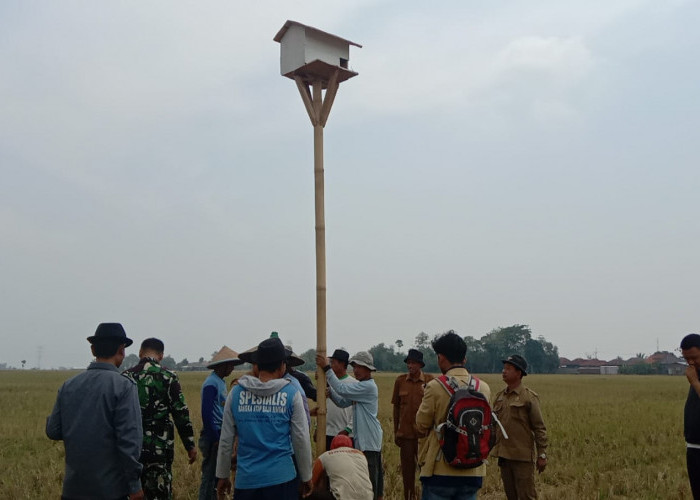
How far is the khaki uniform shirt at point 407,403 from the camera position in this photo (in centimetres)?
736

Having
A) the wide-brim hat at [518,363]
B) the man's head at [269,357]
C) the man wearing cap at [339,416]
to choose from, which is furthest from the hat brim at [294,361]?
the man's head at [269,357]

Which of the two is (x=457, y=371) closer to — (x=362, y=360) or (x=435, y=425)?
(x=435, y=425)

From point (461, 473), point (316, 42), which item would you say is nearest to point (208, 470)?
point (461, 473)

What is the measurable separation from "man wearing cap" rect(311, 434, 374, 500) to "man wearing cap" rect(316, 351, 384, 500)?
39.3 inches

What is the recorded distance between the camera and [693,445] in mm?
5562

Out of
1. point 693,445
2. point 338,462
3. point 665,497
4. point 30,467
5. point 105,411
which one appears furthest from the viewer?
point 30,467

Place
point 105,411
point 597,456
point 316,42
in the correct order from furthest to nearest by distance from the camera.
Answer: point 597,456
point 316,42
point 105,411

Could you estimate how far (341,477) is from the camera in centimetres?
464

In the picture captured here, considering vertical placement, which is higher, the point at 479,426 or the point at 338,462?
the point at 479,426

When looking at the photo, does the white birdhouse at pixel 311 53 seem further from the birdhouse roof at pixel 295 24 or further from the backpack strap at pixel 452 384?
the backpack strap at pixel 452 384

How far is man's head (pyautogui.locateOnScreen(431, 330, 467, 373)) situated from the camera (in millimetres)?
4629

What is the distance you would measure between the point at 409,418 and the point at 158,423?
10.0 ft

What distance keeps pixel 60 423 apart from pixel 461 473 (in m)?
2.81

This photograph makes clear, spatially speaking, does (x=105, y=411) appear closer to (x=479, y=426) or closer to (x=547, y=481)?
(x=479, y=426)
